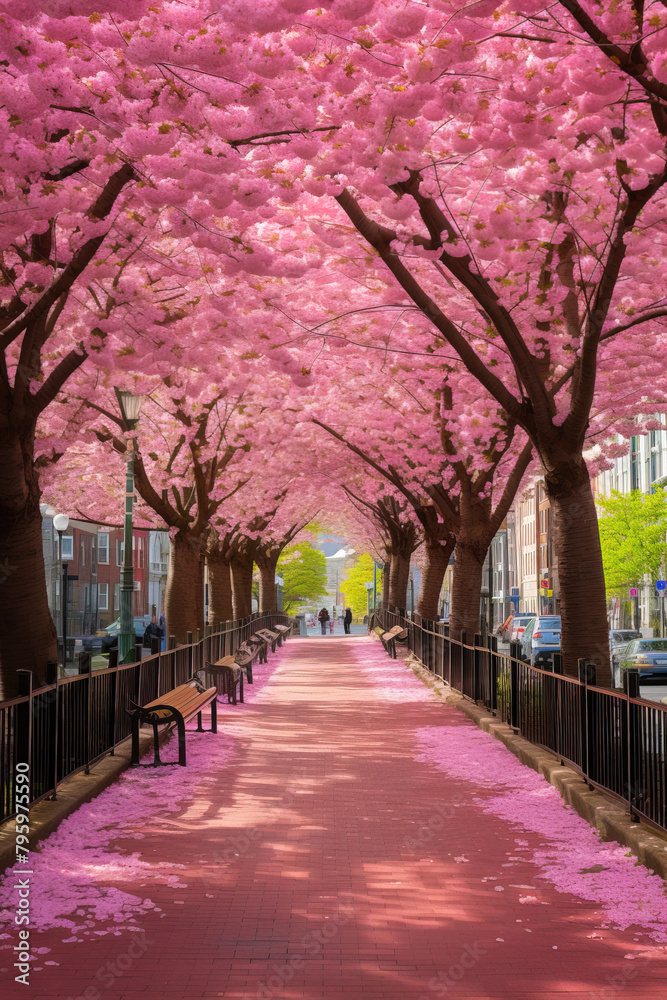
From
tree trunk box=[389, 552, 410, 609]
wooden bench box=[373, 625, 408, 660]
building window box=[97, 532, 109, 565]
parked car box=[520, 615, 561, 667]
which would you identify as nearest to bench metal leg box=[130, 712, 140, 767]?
parked car box=[520, 615, 561, 667]

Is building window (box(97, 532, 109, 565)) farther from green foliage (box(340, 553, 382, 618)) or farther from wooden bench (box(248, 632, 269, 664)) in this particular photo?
wooden bench (box(248, 632, 269, 664))

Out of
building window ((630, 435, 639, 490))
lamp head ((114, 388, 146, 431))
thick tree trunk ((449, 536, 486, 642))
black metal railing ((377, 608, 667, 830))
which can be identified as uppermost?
building window ((630, 435, 639, 490))

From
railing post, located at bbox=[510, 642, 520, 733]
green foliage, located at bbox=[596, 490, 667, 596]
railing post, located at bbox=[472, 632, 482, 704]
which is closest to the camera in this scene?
railing post, located at bbox=[510, 642, 520, 733]

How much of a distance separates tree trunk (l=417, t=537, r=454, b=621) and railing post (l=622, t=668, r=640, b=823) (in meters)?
21.2

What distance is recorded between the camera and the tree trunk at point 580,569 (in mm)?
11961

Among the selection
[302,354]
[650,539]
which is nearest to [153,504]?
[302,354]

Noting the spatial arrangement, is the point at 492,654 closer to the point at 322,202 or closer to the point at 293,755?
the point at 293,755

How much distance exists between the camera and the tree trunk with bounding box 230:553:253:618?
44.8 m

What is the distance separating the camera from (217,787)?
35.7 feet

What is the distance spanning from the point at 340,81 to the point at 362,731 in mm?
9706

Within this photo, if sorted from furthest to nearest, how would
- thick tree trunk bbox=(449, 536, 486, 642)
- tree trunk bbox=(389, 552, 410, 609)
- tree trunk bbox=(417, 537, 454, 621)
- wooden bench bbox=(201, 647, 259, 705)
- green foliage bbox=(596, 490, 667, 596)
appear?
1. green foliage bbox=(596, 490, 667, 596)
2. tree trunk bbox=(389, 552, 410, 609)
3. tree trunk bbox=(417, 537, 454, 621)
4. thick tree trunk bbox=(449, 536, 486, 642)
5. wooden bench bbox=(201, 647, 259, 705)

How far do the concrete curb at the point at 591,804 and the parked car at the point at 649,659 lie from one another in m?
13.0

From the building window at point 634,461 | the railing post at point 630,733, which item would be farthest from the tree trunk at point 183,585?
the building window at point 634,461

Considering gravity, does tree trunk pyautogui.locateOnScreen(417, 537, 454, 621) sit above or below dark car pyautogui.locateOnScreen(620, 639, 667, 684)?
above
